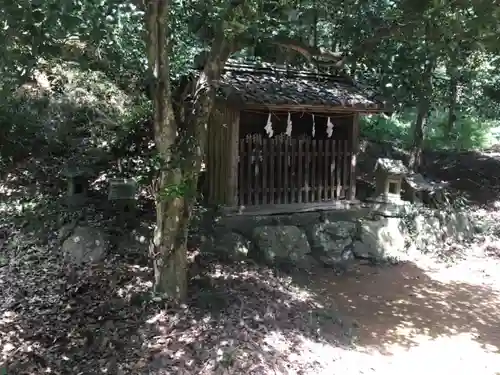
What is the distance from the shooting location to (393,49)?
23.9 feet

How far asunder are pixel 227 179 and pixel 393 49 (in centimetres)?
328

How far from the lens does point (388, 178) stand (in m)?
9.59

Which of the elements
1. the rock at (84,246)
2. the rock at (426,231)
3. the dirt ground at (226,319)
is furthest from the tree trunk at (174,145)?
the rock at (426,231)

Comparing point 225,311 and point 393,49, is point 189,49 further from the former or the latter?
point 225,311

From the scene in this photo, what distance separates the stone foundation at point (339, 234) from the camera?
7.70 m

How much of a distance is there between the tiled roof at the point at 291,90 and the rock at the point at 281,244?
207 centimetres

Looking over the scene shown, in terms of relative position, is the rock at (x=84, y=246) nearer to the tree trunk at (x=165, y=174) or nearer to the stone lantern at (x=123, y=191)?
the stone lantern at (x=123, y=191)

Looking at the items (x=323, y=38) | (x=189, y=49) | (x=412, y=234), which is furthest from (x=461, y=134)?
(x=189, y=49)

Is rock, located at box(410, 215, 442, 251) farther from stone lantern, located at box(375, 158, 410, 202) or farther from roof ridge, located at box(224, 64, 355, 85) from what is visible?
roof ridge, located at box(224, 64, 355, 85)

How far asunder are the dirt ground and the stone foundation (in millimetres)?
449

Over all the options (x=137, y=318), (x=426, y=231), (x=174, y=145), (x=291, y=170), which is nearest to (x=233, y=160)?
(x=291, y=170)

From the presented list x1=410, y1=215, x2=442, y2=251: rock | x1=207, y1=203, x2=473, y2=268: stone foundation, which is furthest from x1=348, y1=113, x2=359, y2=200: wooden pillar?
x1=410, y1=215, x2=442, y2=251: rock

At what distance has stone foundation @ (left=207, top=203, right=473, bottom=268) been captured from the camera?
25.3 ft

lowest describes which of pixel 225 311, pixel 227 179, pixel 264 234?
pixel 225 311
